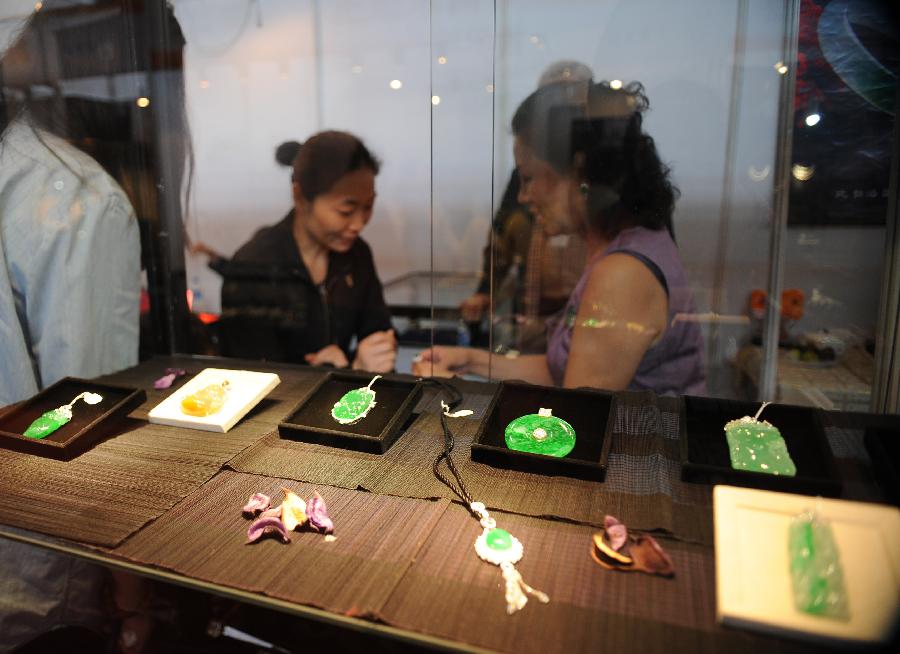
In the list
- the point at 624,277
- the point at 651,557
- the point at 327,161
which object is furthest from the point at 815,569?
the point at 327,161

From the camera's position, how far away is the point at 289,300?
1784mm

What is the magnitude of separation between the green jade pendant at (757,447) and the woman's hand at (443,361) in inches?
30.1

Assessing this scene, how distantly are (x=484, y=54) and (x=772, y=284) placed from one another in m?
0.86

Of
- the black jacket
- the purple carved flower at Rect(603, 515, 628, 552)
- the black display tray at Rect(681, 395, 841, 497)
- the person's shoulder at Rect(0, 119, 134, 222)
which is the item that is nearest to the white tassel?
the purple carved flower at Rect(603, 515, 628, 552)

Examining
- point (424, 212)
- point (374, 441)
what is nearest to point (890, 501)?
point (374, 441)

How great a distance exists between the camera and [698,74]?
1.37 m

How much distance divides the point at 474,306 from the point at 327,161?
55 cm

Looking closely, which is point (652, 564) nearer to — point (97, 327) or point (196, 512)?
point (196, 512)

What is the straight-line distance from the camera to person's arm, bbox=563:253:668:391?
1479 millimetres

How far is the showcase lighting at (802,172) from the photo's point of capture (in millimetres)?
1331

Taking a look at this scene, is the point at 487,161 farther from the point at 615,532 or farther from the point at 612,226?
the point at 615,532

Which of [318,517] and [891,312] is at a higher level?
[891,312]

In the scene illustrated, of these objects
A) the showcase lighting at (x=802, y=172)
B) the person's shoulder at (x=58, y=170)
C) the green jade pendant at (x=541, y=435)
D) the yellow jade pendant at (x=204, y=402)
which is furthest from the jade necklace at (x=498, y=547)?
the person's shoulder at (x=58, y=170)

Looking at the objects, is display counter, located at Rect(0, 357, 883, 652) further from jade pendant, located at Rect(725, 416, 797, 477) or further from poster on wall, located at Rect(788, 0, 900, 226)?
poster on wall, located at Rect(788, 0, 900, 226)
